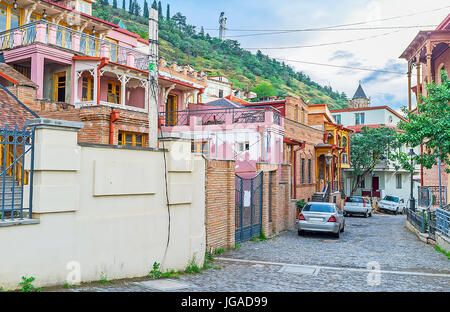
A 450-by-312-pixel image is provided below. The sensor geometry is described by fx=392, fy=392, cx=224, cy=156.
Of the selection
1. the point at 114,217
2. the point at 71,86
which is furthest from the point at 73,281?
the point at 71,86

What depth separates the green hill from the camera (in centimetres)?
9240

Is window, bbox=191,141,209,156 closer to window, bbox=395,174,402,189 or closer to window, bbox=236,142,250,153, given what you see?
window, bbox=236,142,250,153

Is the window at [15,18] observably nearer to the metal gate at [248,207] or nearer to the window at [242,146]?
the window at [242,146]

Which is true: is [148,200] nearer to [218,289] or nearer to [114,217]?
[114,217]

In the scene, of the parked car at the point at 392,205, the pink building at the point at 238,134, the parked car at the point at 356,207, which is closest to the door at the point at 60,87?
the pink building at the point at 238,134

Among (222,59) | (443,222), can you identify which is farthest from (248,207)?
(222,59)

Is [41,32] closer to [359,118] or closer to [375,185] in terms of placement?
[375,185]

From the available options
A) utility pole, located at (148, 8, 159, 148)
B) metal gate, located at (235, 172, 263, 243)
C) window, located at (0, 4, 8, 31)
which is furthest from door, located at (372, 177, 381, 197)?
A: utility pole, located at (148, 8, 159, 148)

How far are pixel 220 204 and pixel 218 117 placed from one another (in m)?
11.5

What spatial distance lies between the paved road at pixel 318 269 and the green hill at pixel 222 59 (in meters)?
70.8

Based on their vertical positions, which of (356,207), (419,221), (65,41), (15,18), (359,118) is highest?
(15,18)

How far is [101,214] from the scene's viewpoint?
23.7 ft

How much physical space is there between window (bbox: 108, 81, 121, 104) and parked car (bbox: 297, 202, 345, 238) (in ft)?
40.9

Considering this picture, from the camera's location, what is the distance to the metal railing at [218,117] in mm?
21078
